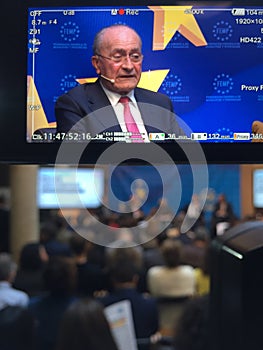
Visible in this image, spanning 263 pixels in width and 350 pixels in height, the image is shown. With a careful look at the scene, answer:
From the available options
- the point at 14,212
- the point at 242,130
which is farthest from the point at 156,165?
the point at 14,212

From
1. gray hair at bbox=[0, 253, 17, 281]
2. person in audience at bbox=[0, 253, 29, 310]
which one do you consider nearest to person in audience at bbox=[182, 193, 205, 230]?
person in audience at bbox=[0, 253, 29, 310]

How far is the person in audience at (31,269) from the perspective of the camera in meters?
3.96

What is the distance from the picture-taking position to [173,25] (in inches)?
59.4

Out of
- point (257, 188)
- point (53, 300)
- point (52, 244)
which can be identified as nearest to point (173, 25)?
point (53, 300)

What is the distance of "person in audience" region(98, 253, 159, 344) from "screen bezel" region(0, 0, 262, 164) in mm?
1844

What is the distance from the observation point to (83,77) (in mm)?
1523

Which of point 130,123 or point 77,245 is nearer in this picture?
point 130,123

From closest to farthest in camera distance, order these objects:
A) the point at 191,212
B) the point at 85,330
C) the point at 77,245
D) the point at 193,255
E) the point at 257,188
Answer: the point at 191,212 < the point at 85,330 < the point at 193,255 < the point at 77,245 < the point at 257,188

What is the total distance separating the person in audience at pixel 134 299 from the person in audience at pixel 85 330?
1.22 feet

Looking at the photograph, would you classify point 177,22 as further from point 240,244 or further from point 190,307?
point 190,307

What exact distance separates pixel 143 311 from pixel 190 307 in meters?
0.80

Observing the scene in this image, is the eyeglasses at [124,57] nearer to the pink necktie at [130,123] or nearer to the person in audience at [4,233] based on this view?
the pink necktie at [130,123]

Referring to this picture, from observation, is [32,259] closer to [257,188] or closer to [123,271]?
[123,271]

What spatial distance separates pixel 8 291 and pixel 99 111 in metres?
2.20
